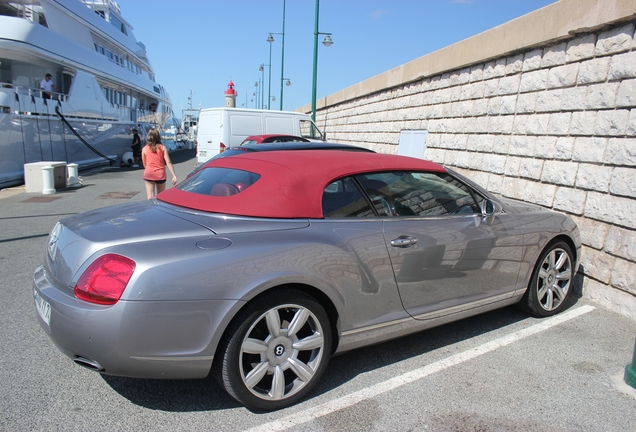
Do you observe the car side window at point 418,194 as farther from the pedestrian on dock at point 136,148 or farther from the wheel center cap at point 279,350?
the pedestrian on dock at point 136,148

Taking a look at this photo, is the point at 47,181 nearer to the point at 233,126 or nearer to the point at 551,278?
the point at 233,126

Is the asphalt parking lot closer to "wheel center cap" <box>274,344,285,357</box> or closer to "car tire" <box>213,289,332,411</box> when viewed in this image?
"car tire" <box>213,289,332,411</box>

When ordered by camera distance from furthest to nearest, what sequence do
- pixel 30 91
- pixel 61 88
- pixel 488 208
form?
pixel 61 88 < pixel 30 91 < pixel 488 208

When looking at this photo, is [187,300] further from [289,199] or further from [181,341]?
[289,199]

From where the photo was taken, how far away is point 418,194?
12.3 ft

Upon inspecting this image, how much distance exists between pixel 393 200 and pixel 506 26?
15.0 ft

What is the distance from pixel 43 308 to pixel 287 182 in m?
1.63

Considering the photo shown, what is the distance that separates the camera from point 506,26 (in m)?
6.77

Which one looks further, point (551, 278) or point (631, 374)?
point (551, 278)

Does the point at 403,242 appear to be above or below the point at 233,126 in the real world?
below

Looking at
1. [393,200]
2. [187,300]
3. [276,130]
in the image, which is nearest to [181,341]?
[187,300]

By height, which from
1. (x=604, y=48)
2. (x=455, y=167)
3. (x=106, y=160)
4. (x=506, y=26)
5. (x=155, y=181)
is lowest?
(x=106, y=160)

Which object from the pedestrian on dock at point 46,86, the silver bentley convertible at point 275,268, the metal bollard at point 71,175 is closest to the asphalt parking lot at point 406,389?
the silver bentley convertible at point 275,268

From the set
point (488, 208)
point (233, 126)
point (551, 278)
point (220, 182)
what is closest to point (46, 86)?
point (233, 126)
